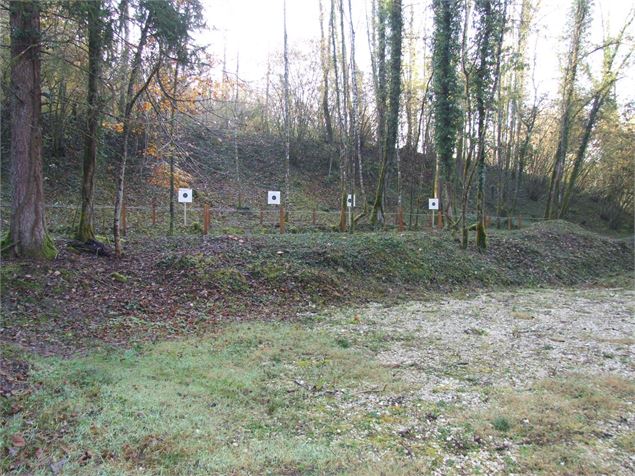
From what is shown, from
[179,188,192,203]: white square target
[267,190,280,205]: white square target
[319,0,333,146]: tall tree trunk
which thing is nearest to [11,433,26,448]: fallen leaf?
[179,188,192,203]: white square target

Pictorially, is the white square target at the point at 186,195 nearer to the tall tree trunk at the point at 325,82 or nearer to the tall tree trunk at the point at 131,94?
the tall tree trunk at the point at 131,94

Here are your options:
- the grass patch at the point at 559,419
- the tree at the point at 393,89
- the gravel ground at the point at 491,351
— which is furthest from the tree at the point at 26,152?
the tree at the point at 393,89

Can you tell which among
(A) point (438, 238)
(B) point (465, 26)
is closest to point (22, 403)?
(A) point (438, 238)

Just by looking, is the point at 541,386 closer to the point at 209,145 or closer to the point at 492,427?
the point at 492,427

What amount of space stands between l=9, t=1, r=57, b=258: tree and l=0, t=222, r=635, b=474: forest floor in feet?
1.96

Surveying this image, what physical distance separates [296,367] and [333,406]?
1.12m

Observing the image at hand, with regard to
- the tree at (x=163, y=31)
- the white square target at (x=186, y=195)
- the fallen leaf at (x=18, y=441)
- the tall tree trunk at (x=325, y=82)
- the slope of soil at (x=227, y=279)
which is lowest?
the fallen leaf at (x=18, y=441)

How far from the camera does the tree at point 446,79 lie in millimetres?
13492

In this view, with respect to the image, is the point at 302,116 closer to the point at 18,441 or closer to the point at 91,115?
the point at 91,115

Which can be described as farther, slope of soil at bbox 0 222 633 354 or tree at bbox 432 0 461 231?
tree at bbox 432 0 461 231

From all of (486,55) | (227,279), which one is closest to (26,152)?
(227,279)

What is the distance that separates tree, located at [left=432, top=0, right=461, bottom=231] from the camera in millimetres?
13492

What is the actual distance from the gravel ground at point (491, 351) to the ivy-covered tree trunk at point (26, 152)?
531 cm

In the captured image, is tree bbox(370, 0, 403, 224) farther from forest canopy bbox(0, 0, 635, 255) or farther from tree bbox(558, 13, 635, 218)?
tree bbox(558, 13, 635, 218)
